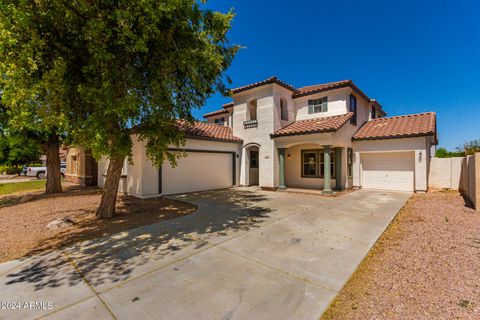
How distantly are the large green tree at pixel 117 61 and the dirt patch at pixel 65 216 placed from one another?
0.92 meters

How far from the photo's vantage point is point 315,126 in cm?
1251

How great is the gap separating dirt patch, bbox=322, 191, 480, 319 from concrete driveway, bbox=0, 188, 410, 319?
258 mm

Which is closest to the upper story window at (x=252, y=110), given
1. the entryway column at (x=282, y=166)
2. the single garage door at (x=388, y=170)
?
the entryway column at (x=282, y=166)

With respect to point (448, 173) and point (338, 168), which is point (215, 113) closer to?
Answer: point (338, 168)

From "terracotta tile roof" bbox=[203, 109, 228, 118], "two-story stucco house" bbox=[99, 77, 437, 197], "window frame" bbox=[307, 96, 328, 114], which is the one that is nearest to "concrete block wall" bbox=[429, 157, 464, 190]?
"two-story stucco house" bbox=[99, 77, 437, 197]

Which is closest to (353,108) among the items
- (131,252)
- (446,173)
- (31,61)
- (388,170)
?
(388,170)

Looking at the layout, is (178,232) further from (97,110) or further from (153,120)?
(97,110)

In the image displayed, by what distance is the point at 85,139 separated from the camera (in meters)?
5.96

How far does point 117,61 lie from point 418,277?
8.26 m

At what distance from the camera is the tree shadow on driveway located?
364 centimetres

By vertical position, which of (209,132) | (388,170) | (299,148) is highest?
(209,132)

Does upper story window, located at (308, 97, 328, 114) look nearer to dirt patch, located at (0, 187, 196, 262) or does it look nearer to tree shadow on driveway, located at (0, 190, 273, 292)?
tree shadow on driveway, located at (0, 190, 273, 292)

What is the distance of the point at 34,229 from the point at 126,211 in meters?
2.58

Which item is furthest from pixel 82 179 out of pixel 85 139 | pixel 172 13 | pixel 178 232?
pixel 172 13
